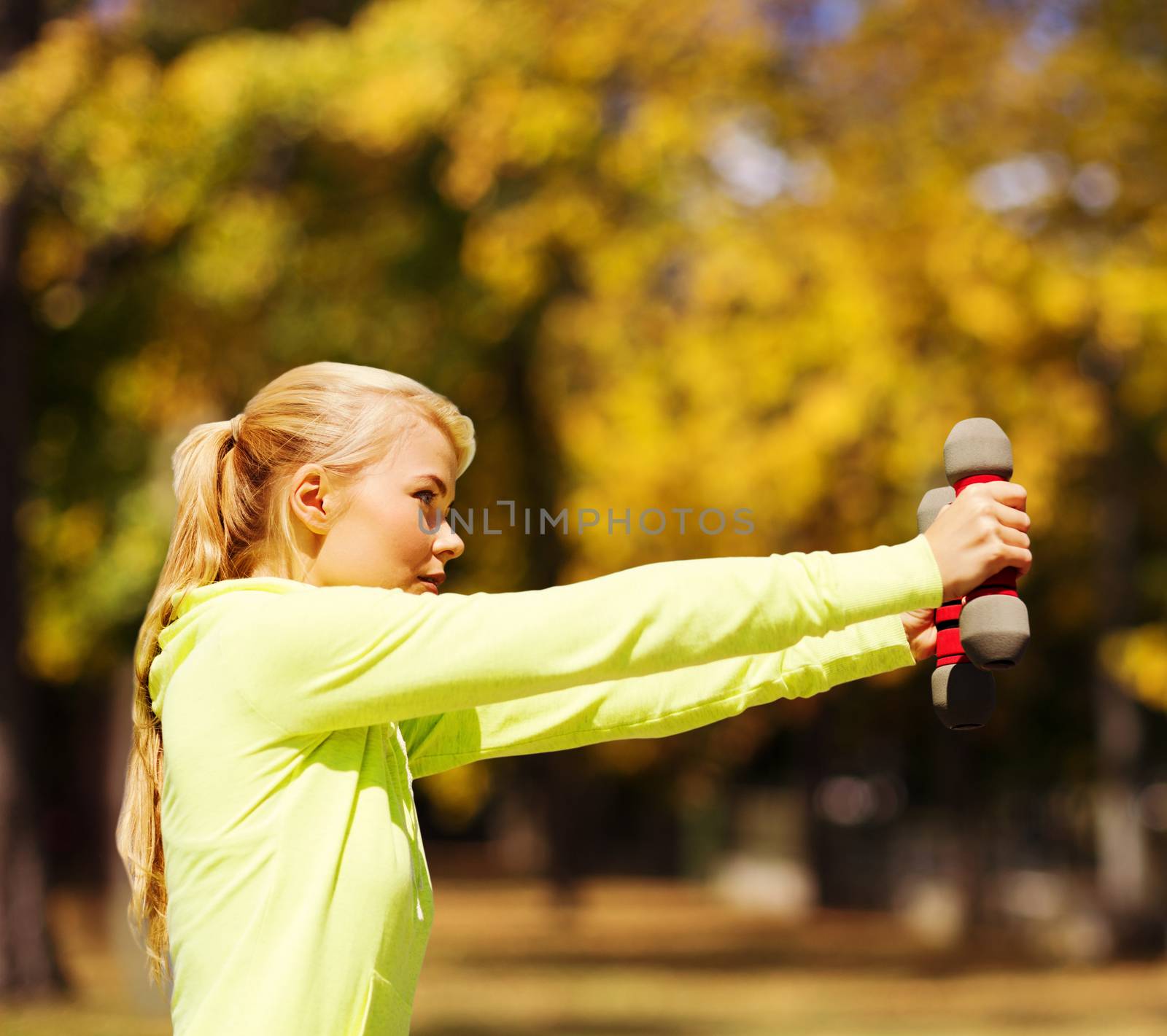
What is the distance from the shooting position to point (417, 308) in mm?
12875

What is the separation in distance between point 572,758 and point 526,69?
44.5 feet

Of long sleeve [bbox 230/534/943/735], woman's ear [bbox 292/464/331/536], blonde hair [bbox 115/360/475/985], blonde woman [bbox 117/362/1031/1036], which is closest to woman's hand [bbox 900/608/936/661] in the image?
blonde woman [bbox 117/362/1031/1036]

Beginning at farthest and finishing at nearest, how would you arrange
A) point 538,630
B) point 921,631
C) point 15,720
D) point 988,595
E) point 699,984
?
point 699,984
point 15,720
point 921,631
point 988,595
point 538,630

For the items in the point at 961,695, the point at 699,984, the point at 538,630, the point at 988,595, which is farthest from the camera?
the point at 699,984

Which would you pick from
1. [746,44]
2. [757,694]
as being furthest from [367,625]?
[746,44]

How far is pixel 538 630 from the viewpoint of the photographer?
1786mm

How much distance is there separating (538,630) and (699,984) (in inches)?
535

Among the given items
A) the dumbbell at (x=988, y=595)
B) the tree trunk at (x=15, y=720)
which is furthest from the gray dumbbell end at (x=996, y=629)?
the tree trunk at (x=15, y=720)

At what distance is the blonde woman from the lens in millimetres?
1779

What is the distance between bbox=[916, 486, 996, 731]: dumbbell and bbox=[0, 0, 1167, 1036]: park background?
7.97 m

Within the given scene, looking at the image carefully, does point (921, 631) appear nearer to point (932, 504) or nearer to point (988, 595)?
point (932, 504)

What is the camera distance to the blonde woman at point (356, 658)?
1779 millimetres

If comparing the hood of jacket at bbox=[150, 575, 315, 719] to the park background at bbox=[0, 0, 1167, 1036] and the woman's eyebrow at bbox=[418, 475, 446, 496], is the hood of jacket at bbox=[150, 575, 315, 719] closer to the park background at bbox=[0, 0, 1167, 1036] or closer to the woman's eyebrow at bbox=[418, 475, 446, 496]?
the woman's eyebrow at bbox=[418, 475, 446, 496]

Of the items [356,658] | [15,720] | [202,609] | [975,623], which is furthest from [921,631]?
[15,720]
